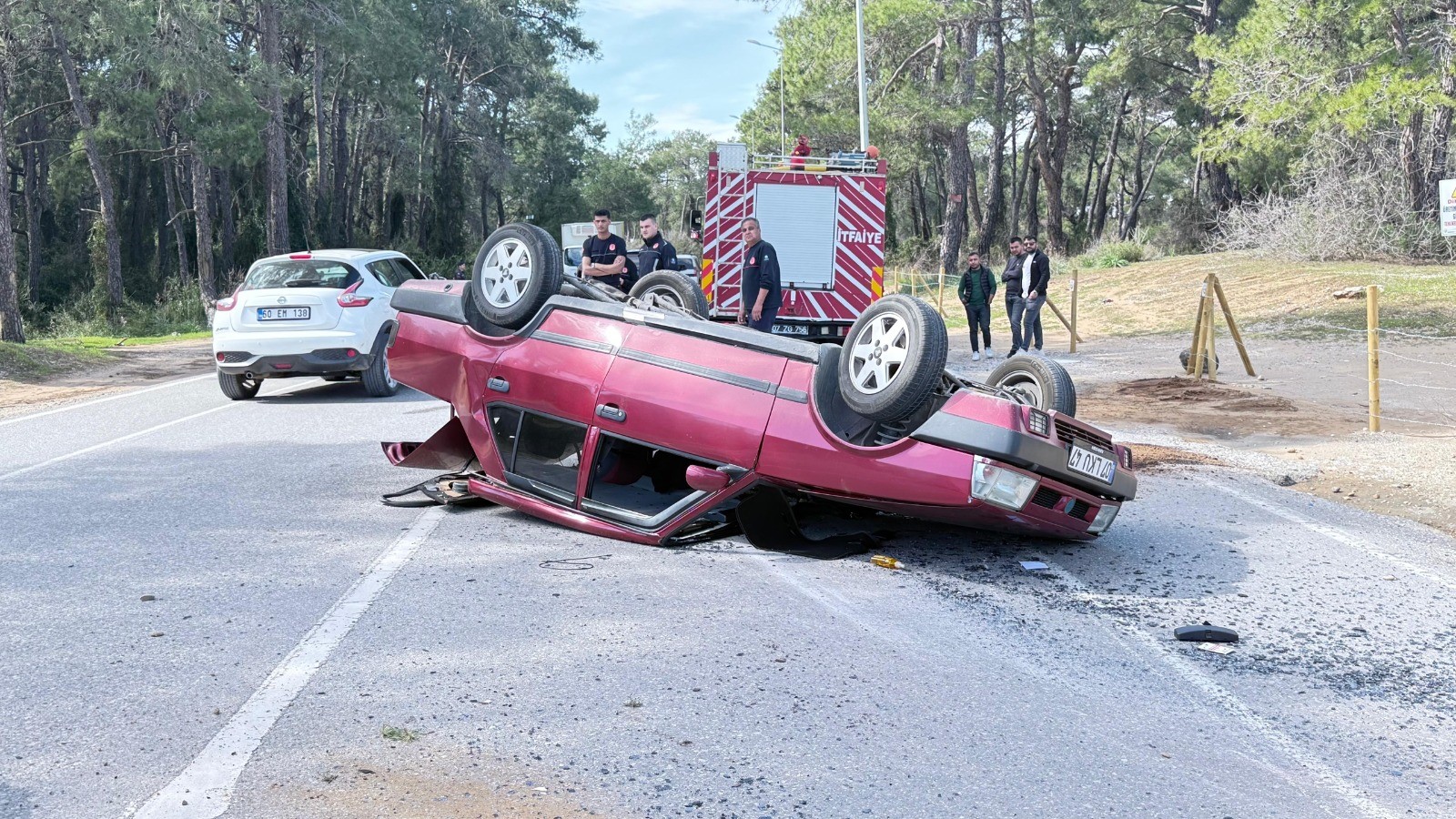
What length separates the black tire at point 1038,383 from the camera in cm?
693

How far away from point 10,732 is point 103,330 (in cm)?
3142

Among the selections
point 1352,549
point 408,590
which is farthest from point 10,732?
point 1352,549

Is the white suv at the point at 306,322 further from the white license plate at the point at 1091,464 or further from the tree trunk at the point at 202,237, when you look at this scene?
the tree trunk at the point at 202,237

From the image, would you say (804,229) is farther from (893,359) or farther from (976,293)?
(893,359)

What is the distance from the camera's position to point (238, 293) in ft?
43.0

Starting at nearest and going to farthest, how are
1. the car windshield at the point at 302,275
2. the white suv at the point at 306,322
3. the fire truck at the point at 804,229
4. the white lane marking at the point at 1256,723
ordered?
the white lane marking at the point at 1256,723 → the white suv at the point at 306,322 → the car windshield at the point at 302,275 → the fire truck at the point at 804,229

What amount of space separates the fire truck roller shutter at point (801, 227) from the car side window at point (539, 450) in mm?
9832

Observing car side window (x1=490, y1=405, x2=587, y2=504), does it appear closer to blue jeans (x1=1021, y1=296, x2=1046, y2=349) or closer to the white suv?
the white suv

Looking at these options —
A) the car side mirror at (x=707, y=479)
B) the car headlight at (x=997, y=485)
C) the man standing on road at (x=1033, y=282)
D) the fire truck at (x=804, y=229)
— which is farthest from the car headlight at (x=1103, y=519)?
the man standing on road at (x=1033, y=282)

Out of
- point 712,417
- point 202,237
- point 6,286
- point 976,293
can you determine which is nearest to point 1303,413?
point 976,293

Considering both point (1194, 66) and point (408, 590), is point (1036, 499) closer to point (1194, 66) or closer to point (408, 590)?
point (408, 590)

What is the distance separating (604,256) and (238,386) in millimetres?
4628

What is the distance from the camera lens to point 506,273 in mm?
7188

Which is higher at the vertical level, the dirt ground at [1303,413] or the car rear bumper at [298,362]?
the car rear bumper at [298,362]
